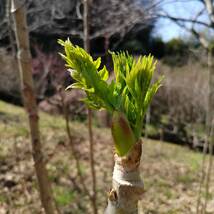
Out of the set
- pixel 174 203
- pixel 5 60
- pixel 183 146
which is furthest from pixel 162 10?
pixel 5 60

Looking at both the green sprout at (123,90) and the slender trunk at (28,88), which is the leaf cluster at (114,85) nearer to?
the green sprout at (123,90)

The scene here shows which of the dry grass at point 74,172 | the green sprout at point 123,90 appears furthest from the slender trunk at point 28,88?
the dry grass at point 74,172

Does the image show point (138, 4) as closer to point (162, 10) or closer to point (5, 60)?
point (162, 10)

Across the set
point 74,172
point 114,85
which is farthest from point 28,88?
point 74,172

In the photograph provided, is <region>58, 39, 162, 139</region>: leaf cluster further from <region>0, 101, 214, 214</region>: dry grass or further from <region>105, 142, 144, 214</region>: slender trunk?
<region>0, 101, 214, 214</region>: dry grass

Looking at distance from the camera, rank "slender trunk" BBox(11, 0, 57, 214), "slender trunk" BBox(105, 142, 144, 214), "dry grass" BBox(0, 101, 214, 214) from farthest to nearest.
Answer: "dry grass" BBox(0, 101, 214, 214)
"slender trunk" BBox(11, 0, 57, 214)
"slender trunk" BBox(105, 142, 144, 214)

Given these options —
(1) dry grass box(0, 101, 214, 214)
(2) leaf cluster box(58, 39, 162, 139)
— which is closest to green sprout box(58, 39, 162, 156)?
(2) leaf cluster box(58, 39, 162, 139)

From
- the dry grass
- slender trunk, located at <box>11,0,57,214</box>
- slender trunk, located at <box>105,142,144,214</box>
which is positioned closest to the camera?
slender trunk, located at <box>105,142,144,214</box>

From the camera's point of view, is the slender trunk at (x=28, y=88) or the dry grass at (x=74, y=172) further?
the dry grass at (x=74, y=172)
